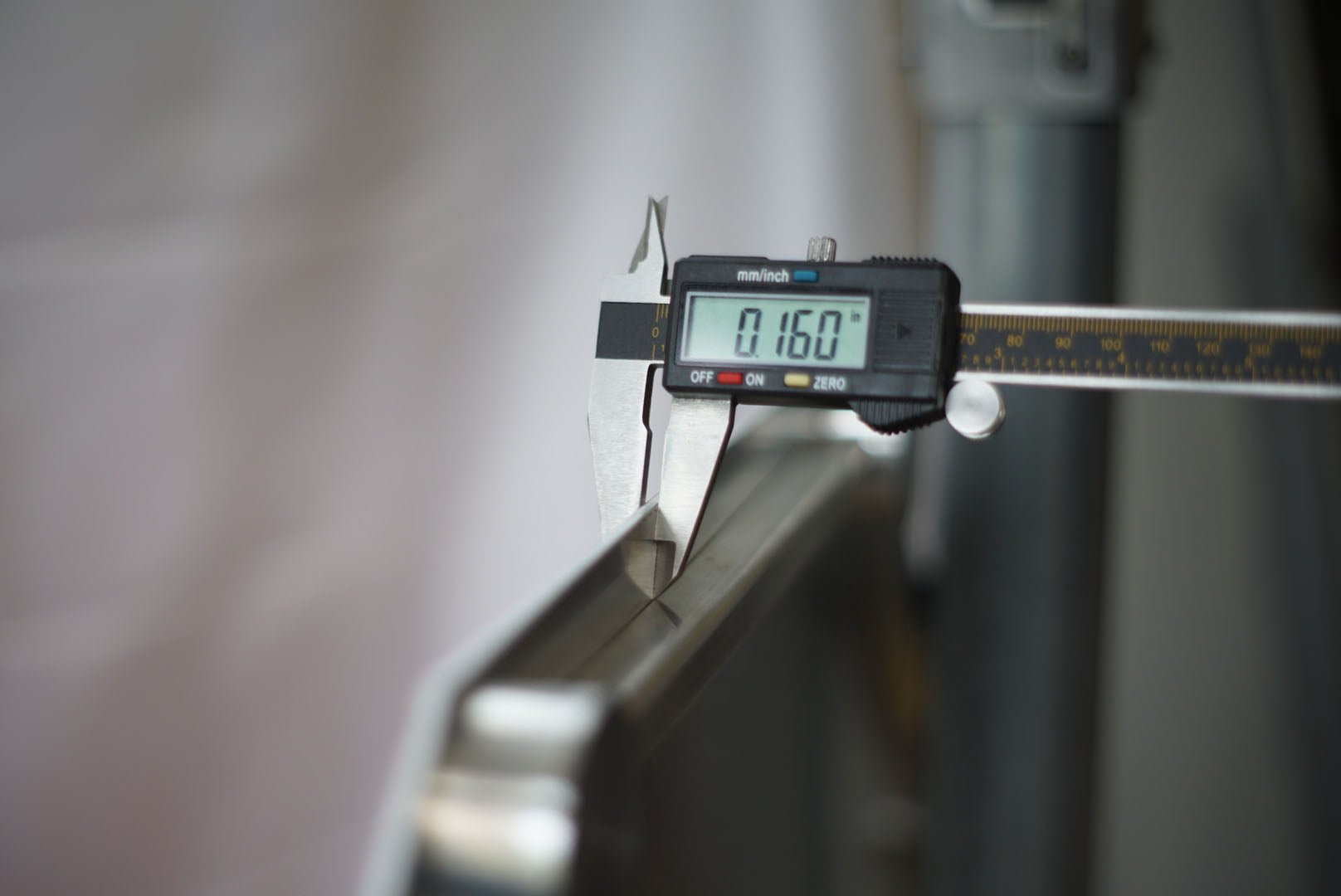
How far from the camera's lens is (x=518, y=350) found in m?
1.39

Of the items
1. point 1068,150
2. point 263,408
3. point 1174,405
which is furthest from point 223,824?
point 1174,405

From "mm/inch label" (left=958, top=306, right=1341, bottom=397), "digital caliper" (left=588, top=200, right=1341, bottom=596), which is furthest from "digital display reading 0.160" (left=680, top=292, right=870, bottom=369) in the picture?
"mm/inch label" (left=958, top=306, right=1341, bottom=397)

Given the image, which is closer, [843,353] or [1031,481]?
[843,353]

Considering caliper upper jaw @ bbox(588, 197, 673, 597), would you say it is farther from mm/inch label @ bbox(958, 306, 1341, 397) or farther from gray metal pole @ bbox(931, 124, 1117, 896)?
gray metal pole @ bbox(931, 124, 1117, 896)

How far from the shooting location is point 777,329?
718 millimetres

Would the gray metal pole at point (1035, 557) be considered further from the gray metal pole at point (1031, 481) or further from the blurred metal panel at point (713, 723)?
the blurred metal panel at point (713, 723)

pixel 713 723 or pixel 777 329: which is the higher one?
pixel 777 329

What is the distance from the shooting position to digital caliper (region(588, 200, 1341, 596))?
666 millimetres

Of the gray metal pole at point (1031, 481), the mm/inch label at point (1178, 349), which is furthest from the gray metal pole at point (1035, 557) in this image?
the mm/inch label at point (1178, 349)

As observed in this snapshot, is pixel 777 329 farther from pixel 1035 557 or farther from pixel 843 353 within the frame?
pixel 1035 557

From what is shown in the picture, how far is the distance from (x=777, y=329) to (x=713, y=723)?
11.1 inches

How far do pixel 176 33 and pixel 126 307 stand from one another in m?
0.31

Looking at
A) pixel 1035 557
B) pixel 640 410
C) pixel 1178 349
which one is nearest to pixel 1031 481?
pixel 1035 557

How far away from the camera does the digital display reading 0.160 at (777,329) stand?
27.6 inches
